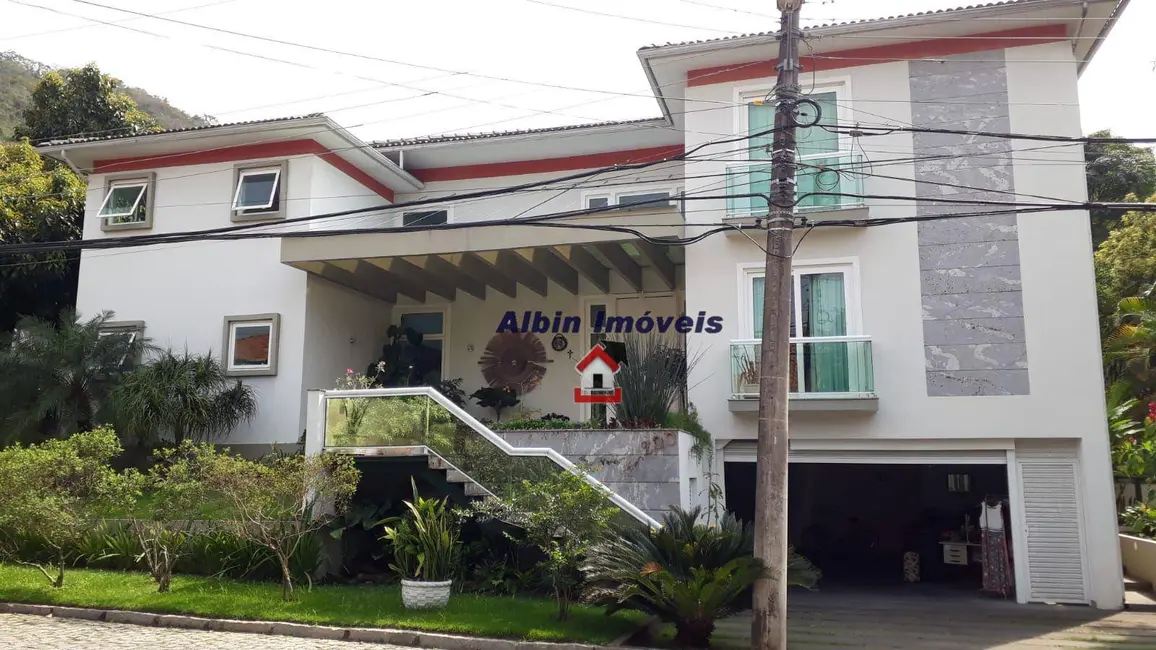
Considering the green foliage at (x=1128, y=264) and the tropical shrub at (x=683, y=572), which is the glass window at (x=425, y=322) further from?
the green foliage at (x=1128, y=264)

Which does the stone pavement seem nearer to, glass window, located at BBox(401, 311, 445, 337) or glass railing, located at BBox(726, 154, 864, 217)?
glass railing, located at BBox(726, 154, 864, 217)

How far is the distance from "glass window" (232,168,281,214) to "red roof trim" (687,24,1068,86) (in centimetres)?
796

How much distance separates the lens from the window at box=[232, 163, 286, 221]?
1688cm

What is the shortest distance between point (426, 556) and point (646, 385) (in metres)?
4.23

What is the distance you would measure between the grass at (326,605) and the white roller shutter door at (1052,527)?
21.7 ft

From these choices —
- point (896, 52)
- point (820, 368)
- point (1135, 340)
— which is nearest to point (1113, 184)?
point (1135, 340)

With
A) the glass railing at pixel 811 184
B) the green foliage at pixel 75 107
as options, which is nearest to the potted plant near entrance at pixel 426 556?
the glass railing at pixel 811 184

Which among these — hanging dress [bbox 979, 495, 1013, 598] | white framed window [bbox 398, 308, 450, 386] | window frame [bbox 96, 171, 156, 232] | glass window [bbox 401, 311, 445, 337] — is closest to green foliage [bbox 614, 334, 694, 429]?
hanging dress [bbox 979, 495, 1013, 598]

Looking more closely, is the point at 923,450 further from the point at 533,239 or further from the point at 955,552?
the point at 533,239

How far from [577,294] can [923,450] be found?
746 cm

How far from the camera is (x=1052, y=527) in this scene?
13125 millimetres

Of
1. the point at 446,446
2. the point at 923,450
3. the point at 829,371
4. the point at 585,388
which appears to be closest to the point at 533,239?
the point at 585,388

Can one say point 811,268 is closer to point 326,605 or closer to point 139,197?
point 326,605

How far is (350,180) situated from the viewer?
58.8ft
